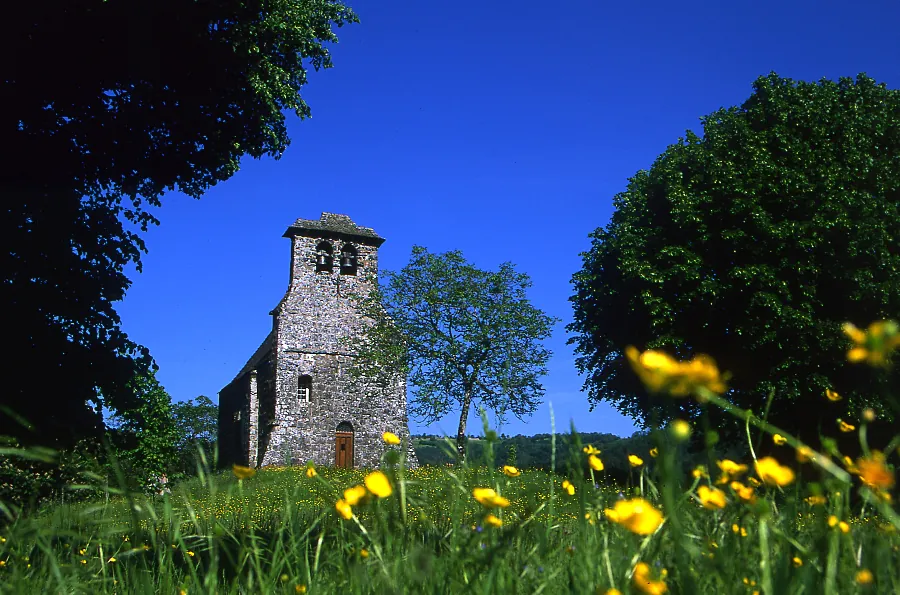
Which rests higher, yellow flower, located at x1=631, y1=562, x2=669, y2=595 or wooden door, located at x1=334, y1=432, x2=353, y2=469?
yellow flower, located at x1=631, y1=562, x2=669, y2=595

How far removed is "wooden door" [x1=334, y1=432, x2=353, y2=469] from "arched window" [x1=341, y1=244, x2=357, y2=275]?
9.46 meters

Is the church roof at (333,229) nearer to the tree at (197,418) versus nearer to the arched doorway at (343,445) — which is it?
the arched doorway at (343,445)

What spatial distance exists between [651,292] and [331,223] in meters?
25.9

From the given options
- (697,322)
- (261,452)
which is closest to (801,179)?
(697,322)

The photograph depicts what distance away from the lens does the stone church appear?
128ft

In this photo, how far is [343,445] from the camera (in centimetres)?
3975

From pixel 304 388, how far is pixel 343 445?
3819 millimetres

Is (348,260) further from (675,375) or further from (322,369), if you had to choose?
(675,375)

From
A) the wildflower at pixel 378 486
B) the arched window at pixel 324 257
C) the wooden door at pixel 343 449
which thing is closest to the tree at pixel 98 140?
the wildflower at pixel 378 486

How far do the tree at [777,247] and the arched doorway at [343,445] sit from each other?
67.4 feet

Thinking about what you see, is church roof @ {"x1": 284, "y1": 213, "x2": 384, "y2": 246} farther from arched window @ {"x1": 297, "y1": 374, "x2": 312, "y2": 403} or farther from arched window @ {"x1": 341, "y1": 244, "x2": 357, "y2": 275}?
arched window @ {"x1": 297, "y1": 374, "x2": 312, "y2": 403}

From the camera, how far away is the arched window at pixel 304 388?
39.6 m

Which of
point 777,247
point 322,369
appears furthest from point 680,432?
point 322,369

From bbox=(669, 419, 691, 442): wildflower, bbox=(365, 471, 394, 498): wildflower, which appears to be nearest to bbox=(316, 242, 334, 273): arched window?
bbox=(365, 471, 394, 498): wildflower
